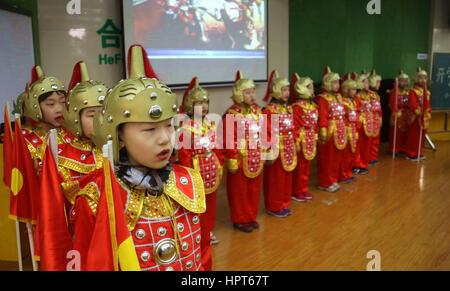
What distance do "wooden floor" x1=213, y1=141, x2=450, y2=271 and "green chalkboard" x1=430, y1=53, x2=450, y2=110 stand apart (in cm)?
428

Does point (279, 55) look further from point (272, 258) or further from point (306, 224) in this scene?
point (272, 258)

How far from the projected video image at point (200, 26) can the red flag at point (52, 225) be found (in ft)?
11.3

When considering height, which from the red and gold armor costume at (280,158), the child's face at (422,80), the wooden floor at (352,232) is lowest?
the wooden floor at (352,232)

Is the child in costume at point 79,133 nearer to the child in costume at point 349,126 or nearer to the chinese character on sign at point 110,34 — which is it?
the chinese character on sign at point 110,34

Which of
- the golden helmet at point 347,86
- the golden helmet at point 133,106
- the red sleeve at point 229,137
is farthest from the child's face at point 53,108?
the golden helmet at point 347,86

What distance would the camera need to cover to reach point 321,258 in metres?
3.12

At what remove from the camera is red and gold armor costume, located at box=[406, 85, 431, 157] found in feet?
21.5

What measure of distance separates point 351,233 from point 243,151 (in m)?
1.37

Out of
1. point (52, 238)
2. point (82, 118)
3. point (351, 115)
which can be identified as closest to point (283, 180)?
point (351, 115)

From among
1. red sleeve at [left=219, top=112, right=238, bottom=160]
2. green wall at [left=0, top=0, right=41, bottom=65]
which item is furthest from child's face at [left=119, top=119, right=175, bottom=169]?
green wall at [left=0, top=0, right=41, bottom=65]

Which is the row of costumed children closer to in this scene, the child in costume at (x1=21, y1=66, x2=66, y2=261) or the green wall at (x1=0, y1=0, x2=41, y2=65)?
the child in costume at (x1=21, y1=66, x2=66, y2=261)

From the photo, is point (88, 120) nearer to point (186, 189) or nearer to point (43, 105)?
point (43, 105)

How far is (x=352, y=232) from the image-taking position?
3666 mm

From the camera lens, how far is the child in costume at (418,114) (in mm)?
6559
